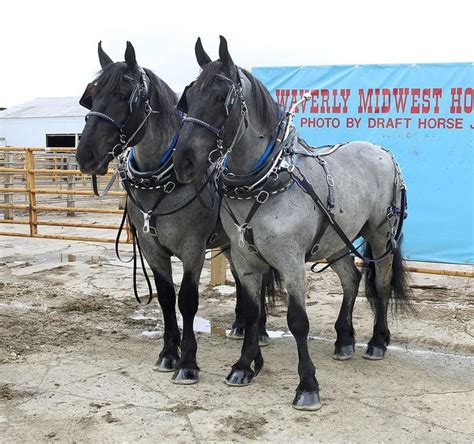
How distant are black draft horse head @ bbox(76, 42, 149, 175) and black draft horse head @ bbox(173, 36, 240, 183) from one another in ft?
1.60

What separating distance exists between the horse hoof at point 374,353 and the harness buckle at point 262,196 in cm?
169

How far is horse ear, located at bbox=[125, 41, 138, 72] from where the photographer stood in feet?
11.9

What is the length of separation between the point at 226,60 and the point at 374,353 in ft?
7.94

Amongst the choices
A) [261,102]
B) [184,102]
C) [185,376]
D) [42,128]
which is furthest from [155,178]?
[42,128]

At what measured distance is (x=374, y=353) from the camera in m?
4.41

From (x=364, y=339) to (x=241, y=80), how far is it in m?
2.59

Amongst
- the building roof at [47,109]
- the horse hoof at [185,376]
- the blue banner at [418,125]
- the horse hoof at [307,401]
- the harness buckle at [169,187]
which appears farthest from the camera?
the building roof at [47,109]

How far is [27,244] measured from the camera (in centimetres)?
977

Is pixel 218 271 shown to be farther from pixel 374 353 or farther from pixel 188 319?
pixel 188 319

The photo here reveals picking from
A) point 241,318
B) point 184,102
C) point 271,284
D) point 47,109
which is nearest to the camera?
point 184,102

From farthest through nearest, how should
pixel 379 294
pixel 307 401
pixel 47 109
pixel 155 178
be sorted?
pixel 47 109 < pixel 379 294 < pixel 155 178 < pixel 307 401

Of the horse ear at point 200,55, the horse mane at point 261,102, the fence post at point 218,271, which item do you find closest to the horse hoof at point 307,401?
the horse mane at point 261,102

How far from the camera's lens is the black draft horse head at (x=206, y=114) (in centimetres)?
318

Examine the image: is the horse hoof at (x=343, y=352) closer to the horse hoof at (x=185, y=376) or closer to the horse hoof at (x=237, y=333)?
the horse hoof at (x=237, y=333)
